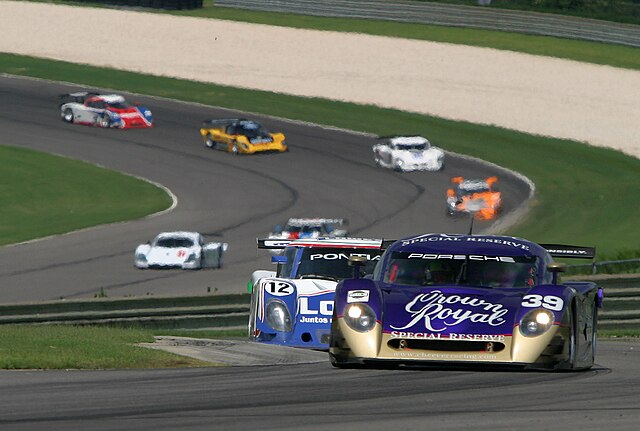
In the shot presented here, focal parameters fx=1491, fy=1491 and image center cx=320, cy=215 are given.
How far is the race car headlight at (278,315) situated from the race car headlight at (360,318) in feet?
14.8

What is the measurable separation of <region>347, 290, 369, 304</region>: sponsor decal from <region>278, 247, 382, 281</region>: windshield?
4.96 m

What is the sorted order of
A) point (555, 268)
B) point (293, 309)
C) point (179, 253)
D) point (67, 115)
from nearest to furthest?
point (555, 268)
point (293, 309)
point (179, 253)
point (67, 115)

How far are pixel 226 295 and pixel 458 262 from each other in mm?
9609

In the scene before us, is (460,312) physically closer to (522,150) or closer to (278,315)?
(278,315)

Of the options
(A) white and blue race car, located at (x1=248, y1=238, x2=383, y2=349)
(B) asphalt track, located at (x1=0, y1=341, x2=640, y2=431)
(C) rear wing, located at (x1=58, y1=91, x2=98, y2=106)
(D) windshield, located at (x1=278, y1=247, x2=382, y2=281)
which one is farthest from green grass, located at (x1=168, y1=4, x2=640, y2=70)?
(B) asphalt track, located at (x1=0, y1=341, x2=640, y2=431)

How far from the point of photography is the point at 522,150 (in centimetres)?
5325

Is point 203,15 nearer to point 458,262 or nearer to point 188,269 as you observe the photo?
point 188,269

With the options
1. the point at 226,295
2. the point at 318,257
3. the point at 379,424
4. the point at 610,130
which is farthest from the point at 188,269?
the point at 379,424

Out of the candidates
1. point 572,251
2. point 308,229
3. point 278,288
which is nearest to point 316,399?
point 572,251

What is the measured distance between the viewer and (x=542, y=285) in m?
13.9

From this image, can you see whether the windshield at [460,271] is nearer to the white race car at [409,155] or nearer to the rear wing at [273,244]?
the rear wing at [273,244]

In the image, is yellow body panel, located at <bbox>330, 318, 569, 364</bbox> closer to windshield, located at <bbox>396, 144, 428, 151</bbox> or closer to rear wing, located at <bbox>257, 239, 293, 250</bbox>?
rear wing, located at <bbox>257, 239, 293, 250</bbox>

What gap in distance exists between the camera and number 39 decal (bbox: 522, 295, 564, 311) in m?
13.3

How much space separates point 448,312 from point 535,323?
0.77m
